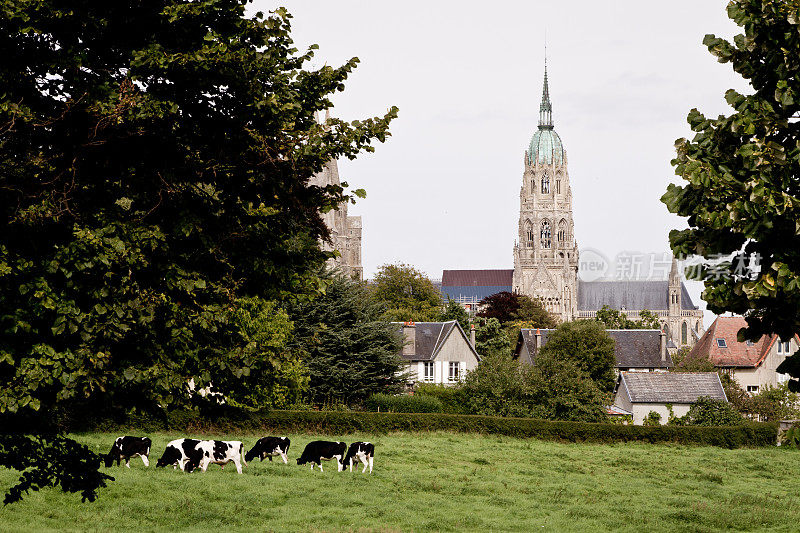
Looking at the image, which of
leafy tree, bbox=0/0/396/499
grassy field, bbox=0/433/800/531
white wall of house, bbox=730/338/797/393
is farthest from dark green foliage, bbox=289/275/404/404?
leafy tree, bbox=0/0/396/499

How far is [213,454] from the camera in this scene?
27.5 meters

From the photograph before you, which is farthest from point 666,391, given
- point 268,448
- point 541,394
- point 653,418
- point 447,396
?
point 268,448

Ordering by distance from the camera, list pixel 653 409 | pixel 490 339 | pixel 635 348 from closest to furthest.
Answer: pixel 653 409 → pixel 635 348 → pixel 490 339

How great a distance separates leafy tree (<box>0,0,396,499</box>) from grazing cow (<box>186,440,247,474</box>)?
14222 mm

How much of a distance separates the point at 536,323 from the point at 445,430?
83689 mm

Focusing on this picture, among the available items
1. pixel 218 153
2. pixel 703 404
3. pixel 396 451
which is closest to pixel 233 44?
pixel 218 153

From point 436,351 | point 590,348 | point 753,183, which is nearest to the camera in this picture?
point 753,183

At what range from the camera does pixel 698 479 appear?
31781mm

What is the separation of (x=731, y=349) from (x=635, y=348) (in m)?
9.57

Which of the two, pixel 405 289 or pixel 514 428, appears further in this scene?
pixel 405 289

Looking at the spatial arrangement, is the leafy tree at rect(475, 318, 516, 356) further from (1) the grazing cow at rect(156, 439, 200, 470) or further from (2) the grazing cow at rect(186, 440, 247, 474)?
(1) the grazing cow at rect(156, 439, 200, 470)

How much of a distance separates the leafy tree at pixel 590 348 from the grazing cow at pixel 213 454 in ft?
160

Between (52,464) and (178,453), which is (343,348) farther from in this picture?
(52,464)

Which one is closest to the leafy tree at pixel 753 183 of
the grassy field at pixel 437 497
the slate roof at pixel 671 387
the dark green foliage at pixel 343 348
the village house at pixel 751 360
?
the grassy field at pixel 437 497
